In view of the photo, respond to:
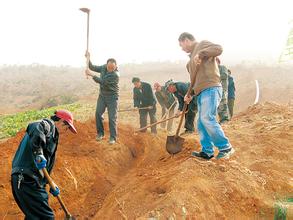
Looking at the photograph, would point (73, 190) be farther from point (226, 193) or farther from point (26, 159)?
point (226, 193)

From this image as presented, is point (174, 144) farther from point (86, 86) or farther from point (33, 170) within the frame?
point (86, 86)

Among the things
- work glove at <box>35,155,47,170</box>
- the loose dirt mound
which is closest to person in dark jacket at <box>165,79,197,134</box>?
the loose dirt mound

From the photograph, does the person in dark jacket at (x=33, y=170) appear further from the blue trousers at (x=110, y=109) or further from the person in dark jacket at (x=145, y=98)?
the person in dark jacket at (x=145, y=98)

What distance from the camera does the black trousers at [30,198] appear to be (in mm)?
4035

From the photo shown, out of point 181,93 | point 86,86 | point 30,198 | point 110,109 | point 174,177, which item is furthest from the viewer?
point 86,86

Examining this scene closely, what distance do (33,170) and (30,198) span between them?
1.00ft

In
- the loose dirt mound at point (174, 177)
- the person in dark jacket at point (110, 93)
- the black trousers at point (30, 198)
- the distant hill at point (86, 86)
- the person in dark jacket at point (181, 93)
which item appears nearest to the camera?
the black trousers at point (30, 198)

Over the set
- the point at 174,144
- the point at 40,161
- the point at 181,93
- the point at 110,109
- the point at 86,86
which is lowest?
the point at 86,86

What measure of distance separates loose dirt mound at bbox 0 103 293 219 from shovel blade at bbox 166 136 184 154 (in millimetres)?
145

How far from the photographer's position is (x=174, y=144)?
6.49 meters

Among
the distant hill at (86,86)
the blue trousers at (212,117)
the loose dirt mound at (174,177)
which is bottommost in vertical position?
the distant hill at (86,86)

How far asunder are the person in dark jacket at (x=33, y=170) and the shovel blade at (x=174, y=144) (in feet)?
8.94

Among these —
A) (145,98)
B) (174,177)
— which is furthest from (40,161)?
(145,98)

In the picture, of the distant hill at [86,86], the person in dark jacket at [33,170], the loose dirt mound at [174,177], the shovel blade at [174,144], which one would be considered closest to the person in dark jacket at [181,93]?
the loose dirt mound at [174,177]
